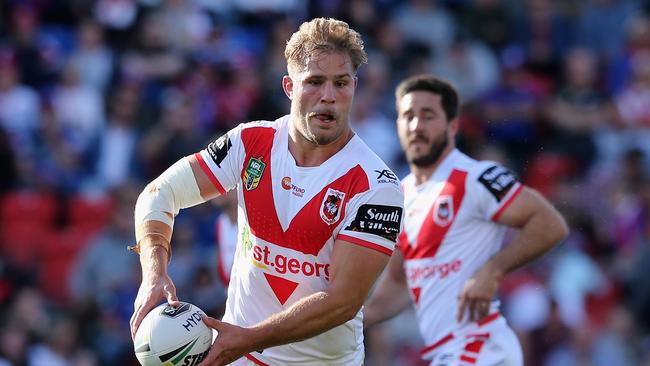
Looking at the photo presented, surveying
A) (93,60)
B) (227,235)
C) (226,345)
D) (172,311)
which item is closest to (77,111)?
(93,60)

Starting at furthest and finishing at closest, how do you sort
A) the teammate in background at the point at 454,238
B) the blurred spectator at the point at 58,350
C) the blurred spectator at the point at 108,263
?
1. the blurred spectator at the point at 108,263
2. the blurred spectator at the point at 58,350
3. the teammate in background at the point at 454,238

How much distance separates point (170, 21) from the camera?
614 inches

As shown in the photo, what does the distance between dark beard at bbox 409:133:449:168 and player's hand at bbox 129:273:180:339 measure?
2.71 m

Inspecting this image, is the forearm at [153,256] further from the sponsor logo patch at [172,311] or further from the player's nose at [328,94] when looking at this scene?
the player's nose at [328,94]

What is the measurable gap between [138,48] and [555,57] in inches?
231

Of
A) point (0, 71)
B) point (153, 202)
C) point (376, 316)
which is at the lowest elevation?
point (376, 316)

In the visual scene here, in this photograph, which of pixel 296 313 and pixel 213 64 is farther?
pixel 213 64

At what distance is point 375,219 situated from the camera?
6.08 m

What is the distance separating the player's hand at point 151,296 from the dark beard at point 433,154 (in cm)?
271

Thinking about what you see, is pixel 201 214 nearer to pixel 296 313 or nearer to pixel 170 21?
pixel 170 21

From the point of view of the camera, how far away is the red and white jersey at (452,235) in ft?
25.9

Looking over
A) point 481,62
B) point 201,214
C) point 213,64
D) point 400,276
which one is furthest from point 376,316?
point 481,62

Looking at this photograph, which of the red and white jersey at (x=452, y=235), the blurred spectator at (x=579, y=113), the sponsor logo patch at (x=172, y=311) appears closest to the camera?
the sponsor logo patch at (x=172, y=311)

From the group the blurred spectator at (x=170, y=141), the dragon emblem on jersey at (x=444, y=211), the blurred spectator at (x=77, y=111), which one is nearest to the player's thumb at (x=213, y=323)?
the dragon emblem on jersey at (x=444, y=211)
